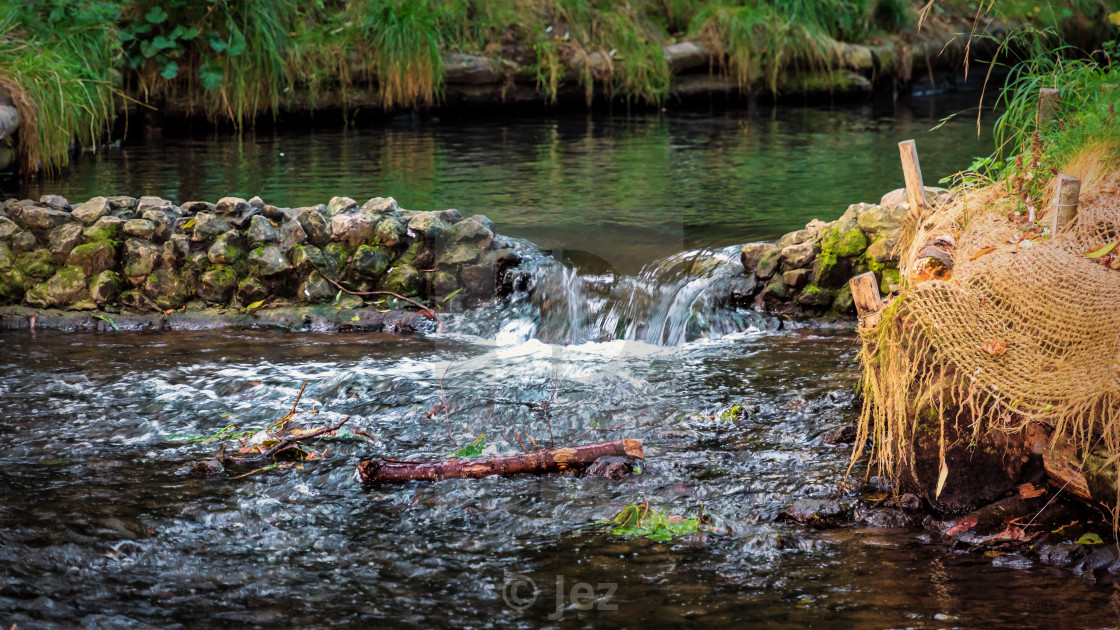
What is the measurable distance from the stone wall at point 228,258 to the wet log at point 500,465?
7.97 ft

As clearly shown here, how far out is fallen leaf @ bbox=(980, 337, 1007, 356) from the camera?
295 centimetres

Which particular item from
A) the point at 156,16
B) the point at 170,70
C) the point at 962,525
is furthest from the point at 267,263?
the point at 156,16

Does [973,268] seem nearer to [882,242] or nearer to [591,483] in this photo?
[591,483]

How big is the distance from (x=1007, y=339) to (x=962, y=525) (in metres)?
0.61

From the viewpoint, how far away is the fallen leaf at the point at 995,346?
9.68 feet

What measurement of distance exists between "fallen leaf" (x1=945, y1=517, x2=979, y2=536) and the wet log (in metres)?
1.06

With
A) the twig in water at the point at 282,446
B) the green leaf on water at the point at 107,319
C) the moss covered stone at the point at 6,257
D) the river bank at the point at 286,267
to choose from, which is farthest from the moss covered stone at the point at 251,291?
the twig in water at the point at 282,446

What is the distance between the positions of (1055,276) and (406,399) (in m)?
2.61

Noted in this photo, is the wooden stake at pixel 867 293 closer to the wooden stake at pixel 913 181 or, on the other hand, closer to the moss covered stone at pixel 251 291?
the wooden stake at pixel 913 181

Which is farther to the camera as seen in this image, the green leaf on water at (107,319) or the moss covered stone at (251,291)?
the moss covered stone at (251,291)

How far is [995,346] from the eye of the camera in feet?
9.72

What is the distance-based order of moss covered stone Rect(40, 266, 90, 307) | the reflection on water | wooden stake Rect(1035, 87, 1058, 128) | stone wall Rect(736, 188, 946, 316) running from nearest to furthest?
1. the reflection on water
2. wooden stake Rect(1035, 87, 1058, 128)
3. stone wall Rect(736, 188, 946, 316)
4. moss covered stone Rect(40, 266, 90, 307)

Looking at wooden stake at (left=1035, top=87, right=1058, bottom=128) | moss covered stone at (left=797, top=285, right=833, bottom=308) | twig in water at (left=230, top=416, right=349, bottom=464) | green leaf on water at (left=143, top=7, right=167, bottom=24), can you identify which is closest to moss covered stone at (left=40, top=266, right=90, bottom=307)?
twig in water at (left=230, top=416, right=349, bottom=464)

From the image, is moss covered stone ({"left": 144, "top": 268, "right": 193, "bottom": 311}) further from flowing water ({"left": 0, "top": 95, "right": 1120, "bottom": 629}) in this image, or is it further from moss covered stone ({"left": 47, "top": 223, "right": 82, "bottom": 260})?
moss covered stone ({"left": 47, "top": 223, "right": 82, "bottom": 260})
